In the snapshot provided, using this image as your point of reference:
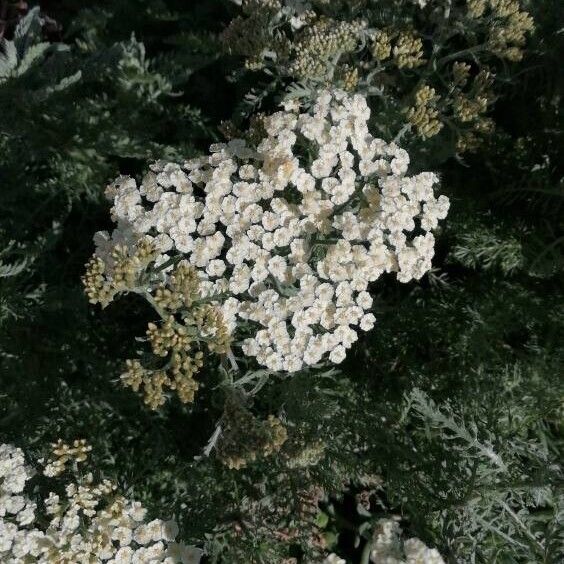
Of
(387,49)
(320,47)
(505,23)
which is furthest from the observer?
(505,23)

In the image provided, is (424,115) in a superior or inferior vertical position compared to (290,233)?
superior

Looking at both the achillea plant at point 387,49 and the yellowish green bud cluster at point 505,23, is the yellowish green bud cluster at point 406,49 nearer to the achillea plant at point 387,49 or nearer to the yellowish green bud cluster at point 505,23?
the achillea plant at point 387,49

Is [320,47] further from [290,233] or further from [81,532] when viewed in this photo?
[81,532]

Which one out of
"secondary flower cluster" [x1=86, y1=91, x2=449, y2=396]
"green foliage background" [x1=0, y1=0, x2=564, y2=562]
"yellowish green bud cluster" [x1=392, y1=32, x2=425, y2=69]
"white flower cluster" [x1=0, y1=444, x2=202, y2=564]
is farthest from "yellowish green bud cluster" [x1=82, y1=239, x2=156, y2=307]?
"yellowish green bud cluster" [x1=392, y1=32, x2=425, y2=69]

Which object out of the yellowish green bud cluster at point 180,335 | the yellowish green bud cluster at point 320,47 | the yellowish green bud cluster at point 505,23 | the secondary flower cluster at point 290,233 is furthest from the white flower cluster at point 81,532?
the yellowish green bud cluster at point 505,23

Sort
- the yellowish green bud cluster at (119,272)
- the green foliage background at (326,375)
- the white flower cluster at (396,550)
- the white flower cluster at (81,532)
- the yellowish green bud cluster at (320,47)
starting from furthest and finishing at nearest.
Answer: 1. the green foliage background at (326,375)
2. the yellowish green bud cluster at (320,47)
3. the white flower cluster at (81,532)
4. the yellowish green bud cluster at (119,272)
5. the white flower cluster at (396,550)

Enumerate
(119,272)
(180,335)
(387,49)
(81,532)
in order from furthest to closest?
(387,49) < (81,532) < (180,335) < (119,272)

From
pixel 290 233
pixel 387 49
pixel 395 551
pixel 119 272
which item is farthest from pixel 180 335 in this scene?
pixel 387 49
